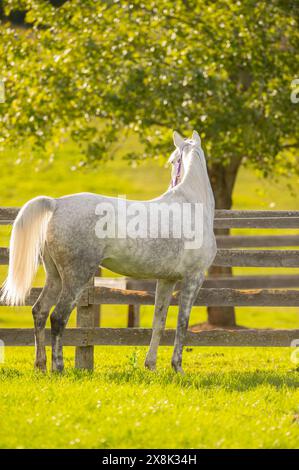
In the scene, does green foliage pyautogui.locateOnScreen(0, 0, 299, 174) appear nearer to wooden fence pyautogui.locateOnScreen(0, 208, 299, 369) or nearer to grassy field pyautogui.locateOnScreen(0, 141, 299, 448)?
wooden fence pyautogui.locateOnScreen(0, 208, 299, 369)

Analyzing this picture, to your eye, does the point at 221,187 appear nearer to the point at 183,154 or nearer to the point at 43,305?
the point at 183,154

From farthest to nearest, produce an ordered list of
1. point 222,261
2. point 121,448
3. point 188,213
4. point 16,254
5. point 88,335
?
point 222,261 → point 88,335 → point 188,213 → point 16,254 → point 121,448

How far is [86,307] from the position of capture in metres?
9.71

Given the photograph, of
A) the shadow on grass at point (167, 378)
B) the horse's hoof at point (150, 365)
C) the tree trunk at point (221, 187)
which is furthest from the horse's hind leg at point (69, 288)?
the tree trunk at point (221, 187)

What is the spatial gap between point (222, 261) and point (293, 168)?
7198 mm

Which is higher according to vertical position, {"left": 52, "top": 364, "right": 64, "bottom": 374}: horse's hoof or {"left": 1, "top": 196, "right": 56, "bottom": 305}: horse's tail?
{"left": 1, "top": 196, "right": 56, "bottom": 305}: horse's tail

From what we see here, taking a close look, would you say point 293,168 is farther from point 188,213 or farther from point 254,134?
point 188,213

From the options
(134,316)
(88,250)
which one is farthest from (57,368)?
(134,316)

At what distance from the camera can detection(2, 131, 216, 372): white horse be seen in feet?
27.1

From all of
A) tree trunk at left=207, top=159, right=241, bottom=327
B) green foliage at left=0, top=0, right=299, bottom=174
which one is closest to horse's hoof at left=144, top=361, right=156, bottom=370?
green foliage at left=0, top=0, right=299, bottom=174

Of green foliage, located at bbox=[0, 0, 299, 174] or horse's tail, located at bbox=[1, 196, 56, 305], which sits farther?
green foliage, located at bbox=[0, 0, 299, 174]

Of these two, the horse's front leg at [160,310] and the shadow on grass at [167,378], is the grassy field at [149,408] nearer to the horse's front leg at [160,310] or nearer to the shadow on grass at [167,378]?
the shadow on grass at [167,378]

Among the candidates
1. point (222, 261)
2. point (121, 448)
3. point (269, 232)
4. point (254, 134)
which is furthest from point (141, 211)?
point (269, 232)

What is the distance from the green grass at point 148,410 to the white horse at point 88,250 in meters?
0.75
